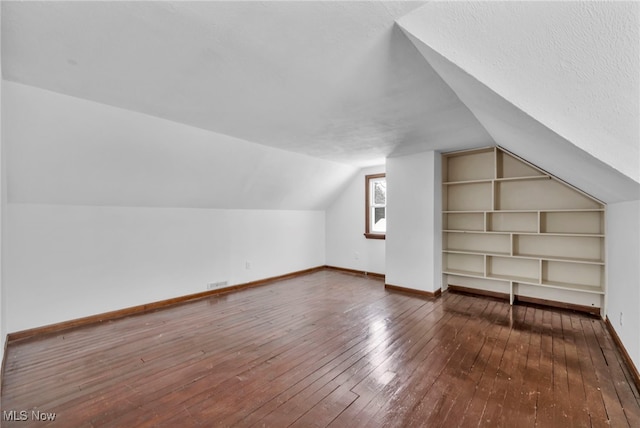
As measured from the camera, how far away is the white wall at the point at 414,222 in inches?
164

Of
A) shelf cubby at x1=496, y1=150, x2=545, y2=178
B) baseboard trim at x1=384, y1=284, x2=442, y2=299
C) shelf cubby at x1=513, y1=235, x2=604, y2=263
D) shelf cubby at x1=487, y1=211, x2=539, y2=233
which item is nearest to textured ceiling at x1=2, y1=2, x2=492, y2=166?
shelf cubby at x1=496, y1=150, x2=545, y2=178

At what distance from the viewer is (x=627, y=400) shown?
1.87 metres

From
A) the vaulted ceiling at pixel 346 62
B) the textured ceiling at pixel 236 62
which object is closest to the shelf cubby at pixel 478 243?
Answer: the textured ceiling at pixel 236 62

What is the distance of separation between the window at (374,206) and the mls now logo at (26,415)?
4718mm

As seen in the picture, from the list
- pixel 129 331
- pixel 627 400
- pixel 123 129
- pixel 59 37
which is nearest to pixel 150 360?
pixel 129 331

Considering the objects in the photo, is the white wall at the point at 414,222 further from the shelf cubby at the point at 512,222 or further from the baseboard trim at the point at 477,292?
the shelf cubby at the point at 512,222

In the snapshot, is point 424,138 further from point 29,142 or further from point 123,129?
point 29,142

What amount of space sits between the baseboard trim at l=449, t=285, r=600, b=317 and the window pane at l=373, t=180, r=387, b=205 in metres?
1.99

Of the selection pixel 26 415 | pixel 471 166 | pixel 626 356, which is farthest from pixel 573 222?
pixel 26 415

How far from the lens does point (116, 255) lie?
3369 millimetres

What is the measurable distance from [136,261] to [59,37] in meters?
2.72

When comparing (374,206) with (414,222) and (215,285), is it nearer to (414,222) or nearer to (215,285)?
(414,222)

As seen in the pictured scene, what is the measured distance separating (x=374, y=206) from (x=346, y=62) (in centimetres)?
401

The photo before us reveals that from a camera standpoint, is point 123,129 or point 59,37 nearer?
point 59,37
